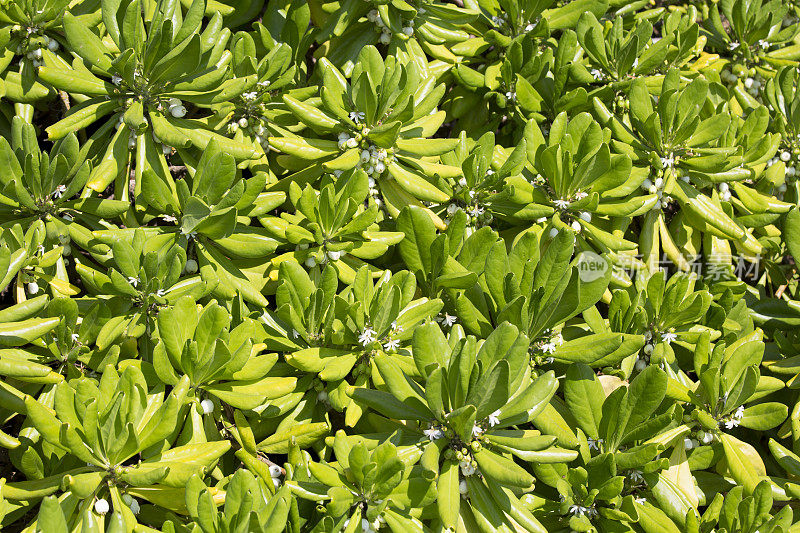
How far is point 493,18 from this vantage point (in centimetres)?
302

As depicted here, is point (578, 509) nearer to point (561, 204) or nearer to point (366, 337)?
point (366, 337)

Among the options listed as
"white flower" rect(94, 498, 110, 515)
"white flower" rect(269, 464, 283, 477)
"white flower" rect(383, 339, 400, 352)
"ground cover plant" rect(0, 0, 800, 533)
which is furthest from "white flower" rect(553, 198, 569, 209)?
"white flower" rect(94, 498, 110, 515)

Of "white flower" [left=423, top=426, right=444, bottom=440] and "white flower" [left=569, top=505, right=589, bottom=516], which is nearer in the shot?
"white flower" [left=423, top=426, right=444, bottom=440]

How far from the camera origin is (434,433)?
197 centimetres

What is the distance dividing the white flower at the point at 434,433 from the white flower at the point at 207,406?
23.9 inches

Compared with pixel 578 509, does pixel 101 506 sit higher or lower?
higher

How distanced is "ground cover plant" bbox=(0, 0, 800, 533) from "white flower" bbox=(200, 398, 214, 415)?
0.02 metres

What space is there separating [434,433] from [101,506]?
0.86 meters

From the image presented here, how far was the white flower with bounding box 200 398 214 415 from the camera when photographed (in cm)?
203

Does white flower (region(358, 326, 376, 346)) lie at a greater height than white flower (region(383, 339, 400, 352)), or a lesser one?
greater

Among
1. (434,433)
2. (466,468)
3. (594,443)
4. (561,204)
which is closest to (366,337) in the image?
(434,433)

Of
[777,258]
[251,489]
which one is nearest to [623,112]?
[777,258]

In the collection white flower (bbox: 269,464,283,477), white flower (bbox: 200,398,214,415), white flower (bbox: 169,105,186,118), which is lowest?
white flower (bbox: 269,464,283,477)

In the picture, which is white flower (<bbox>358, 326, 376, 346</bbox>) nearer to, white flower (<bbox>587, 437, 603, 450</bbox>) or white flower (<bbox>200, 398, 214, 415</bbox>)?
white flower (<bbox>200, 398, 214, 415</bbox>)
